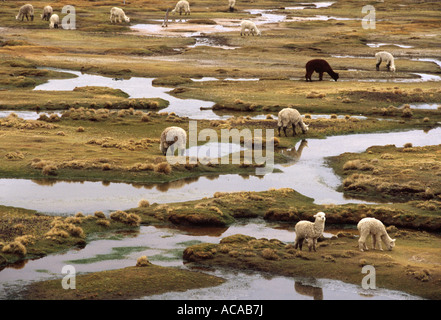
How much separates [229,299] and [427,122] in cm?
3733

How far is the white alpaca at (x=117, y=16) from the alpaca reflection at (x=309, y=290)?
9393 centimetres

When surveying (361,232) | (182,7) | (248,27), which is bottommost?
(361,232)

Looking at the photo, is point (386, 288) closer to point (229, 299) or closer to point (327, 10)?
point (229, 299)

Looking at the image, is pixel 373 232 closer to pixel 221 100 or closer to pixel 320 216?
pixel 320 216

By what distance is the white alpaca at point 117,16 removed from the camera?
116 metres

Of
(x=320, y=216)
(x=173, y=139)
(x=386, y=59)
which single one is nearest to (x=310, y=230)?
(x=320, y=216)

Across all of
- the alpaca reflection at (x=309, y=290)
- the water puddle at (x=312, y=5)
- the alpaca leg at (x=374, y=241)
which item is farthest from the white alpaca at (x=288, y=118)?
the water puddle at (x=312, y=5)

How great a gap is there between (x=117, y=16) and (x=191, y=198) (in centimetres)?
8364

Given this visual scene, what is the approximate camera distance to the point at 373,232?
30375 millimetres

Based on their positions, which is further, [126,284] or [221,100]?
[221,100]

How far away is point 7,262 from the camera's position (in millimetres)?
29531

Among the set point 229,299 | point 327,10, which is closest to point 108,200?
point 229,299
